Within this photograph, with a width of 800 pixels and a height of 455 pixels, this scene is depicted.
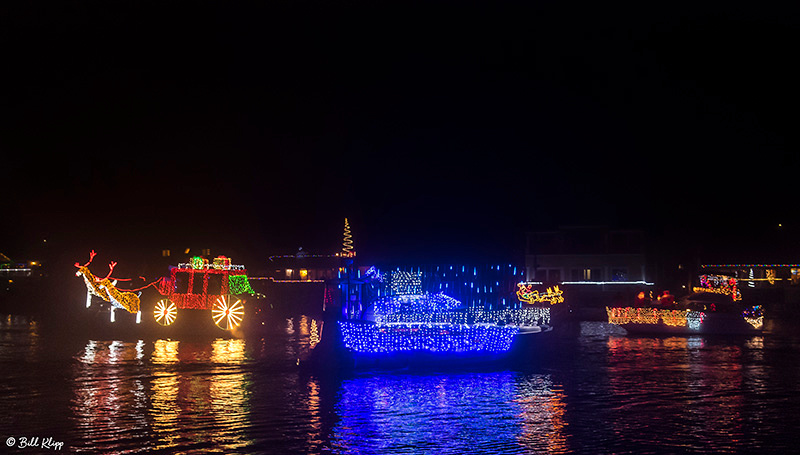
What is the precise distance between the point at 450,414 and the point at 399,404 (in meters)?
1.17

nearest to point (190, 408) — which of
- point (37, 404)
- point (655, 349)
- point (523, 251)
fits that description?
point (37, 404)

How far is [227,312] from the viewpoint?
27188 mm

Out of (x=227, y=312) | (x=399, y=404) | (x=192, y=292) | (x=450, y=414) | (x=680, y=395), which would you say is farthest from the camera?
(x=227, y=312)

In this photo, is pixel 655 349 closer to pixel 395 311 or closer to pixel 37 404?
pixel 395 311

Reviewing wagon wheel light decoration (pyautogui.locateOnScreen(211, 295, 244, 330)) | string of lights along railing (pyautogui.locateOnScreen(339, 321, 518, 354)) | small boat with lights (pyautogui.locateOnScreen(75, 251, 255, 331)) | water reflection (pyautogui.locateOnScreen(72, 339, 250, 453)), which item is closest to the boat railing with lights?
string of lights along railing (pyautogui.locateOnScreen(339, 321, 518, 354))

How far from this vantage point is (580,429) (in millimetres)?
10609

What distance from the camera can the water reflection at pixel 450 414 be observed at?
968 centimetres

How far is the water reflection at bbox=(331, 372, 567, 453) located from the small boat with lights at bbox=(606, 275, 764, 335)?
484 inches

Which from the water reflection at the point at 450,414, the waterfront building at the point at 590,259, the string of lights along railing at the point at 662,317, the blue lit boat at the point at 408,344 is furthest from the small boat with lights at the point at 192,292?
the waterfront building at the point at 590,259

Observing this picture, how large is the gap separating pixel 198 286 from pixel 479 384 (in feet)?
49.5

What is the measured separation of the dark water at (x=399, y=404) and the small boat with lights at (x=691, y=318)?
18.7 ft

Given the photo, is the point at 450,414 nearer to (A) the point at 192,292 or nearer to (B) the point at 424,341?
(B) the point at 424,341

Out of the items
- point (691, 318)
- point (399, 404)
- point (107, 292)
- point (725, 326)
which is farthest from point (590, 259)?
point (399, 404)

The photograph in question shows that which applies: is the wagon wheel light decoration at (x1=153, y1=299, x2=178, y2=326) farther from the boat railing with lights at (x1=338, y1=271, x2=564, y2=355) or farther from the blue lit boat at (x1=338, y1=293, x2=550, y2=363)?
the blue lit boat at (x1=338, y1=293, x2=550, y2=363)
